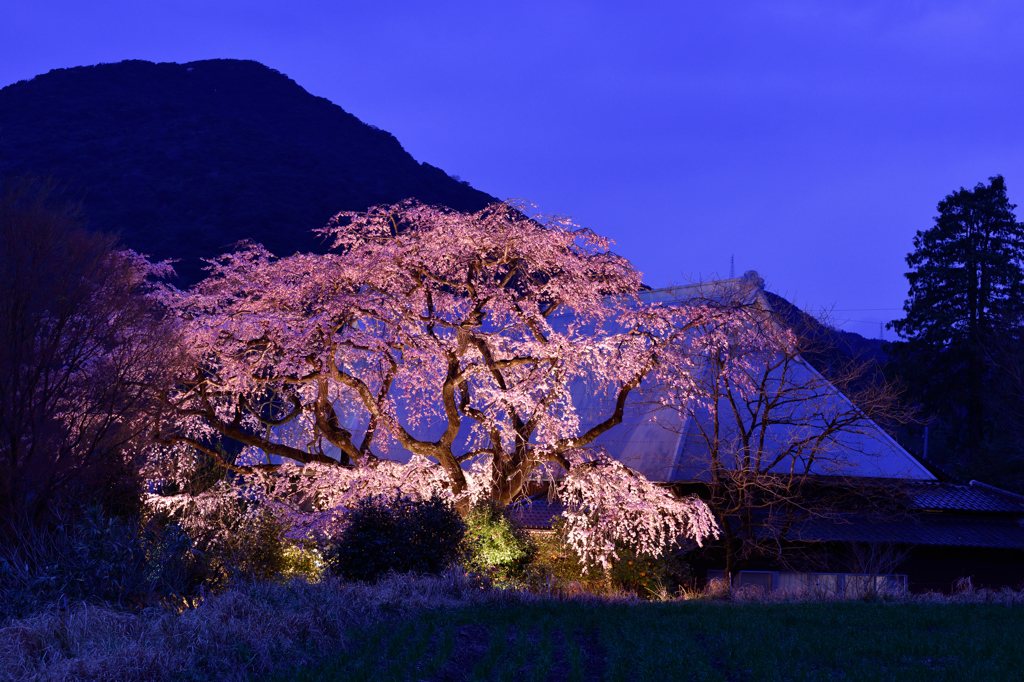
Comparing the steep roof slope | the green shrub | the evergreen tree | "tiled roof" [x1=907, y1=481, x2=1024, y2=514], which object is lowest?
the green shrub

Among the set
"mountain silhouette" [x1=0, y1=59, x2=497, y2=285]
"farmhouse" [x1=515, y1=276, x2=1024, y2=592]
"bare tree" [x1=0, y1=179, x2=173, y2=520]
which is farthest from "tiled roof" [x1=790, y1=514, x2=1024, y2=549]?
"mountain silhouette" [x1=0, y1=59, x2=497, y2=285]

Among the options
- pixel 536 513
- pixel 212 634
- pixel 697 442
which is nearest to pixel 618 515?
pixel 536 513

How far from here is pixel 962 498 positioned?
17766 millimetres

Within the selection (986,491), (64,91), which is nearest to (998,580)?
(986,491)

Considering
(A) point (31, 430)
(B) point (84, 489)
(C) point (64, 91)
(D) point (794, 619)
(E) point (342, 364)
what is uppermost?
(C) point (64, 91)

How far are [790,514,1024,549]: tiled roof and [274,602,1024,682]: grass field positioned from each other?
6.03 metres

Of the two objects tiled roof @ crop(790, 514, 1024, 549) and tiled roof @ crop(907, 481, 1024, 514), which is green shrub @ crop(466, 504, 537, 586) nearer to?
tiled roof @ crop(790, 514, 1024, 549)

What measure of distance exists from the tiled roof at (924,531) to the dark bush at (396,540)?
24.0ft

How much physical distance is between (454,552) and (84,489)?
4788 mm

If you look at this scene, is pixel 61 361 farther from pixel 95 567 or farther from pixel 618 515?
pixel 618 515

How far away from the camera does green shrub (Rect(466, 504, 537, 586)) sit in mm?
13422

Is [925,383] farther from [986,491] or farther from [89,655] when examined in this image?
[89,655]

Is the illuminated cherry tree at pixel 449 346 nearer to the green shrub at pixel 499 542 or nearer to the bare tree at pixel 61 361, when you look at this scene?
the green shrub at pixel 499 542

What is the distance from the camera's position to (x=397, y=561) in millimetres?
11094
